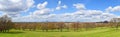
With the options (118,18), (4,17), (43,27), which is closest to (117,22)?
(118,18)

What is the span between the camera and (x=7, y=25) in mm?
152875

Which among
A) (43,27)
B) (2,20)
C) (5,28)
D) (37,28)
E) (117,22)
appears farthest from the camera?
(37,28)

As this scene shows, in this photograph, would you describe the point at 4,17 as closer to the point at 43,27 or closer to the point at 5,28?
the point at 5,28

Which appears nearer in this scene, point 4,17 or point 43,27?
point 4,17

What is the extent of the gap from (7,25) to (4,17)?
12.3m

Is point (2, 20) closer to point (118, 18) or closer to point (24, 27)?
point (24, 27)

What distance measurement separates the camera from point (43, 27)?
18300 cm

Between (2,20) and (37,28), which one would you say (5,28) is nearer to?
(2,20)

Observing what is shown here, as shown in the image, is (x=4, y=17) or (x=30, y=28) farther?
(x=30, y=28)

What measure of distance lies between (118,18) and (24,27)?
86.0 meters

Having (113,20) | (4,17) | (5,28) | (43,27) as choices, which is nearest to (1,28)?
(5,28)

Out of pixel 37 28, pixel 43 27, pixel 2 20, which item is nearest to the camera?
A: pixel 2 20

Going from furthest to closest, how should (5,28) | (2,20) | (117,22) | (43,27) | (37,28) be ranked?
(37,28) → (43,27) → (2,20) → (5,28) → (117,22)

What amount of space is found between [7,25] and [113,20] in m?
67.3
